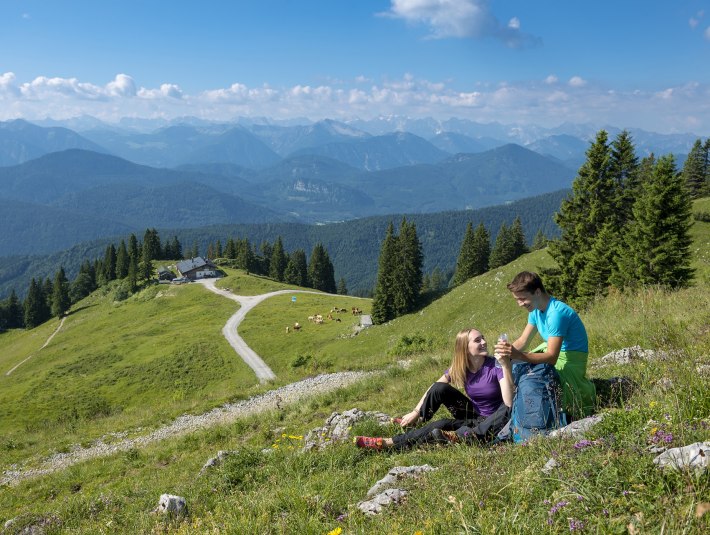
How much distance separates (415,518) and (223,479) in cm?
446

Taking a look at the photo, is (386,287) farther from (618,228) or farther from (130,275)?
(130,275)

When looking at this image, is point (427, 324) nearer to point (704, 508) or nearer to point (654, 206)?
point (654, 206)

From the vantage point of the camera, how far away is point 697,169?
70.0m

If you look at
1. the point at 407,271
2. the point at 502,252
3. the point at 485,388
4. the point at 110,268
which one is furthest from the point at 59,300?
the point at 485,388

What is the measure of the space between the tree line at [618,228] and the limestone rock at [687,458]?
19.7 m

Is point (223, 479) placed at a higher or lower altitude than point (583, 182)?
lower

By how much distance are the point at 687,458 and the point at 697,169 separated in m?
87.2

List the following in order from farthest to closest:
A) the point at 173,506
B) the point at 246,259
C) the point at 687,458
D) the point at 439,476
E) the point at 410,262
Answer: the point at 246,259, the point at 410,262, the point at 173,506, the point at 439,476, the point at 687,458

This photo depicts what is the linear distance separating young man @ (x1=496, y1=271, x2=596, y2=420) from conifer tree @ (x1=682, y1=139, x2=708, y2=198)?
7746 cm

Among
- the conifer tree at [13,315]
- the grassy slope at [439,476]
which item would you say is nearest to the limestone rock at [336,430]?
the grassy slope at [439,476]

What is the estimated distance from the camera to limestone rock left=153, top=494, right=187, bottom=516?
19.4 feet

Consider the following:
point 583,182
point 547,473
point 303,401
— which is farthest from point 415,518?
point 583,182

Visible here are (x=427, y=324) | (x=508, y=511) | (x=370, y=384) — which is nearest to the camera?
(x=508, y=511)

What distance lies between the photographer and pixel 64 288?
3777 inches
